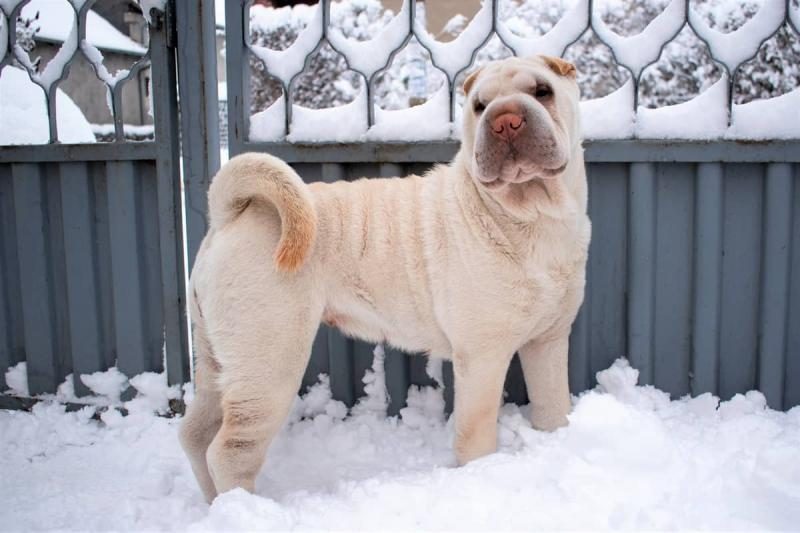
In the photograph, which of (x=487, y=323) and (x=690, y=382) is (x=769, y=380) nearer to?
(x=690, y=382)

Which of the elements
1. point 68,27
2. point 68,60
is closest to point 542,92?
point 68,60

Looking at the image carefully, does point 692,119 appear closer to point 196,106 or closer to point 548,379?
point 548,379

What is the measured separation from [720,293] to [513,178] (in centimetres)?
126

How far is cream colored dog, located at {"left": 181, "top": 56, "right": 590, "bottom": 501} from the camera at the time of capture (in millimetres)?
2332

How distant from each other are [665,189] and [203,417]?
6.81 ft

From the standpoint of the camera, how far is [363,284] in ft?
8.16

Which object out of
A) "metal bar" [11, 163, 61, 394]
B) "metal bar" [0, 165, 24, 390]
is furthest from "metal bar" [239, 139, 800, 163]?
"metal bar" [0, 165, 24, 390]

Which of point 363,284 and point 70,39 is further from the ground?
point 70,39

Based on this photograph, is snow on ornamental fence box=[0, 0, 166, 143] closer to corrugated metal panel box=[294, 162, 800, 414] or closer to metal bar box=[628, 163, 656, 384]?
corrugated metal panel box=[294, 162, 800, 414]

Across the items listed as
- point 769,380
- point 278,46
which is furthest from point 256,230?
point 278,46

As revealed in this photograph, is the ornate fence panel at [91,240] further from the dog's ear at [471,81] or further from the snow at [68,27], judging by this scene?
the dog's ear at [471,81]

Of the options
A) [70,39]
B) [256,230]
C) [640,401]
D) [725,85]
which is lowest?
[640,401]

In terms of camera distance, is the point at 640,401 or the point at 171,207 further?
the point at 171,207

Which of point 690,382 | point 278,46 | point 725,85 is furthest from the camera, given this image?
point 278,46
